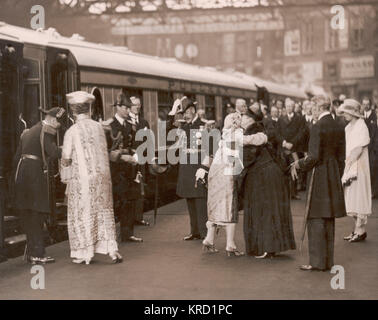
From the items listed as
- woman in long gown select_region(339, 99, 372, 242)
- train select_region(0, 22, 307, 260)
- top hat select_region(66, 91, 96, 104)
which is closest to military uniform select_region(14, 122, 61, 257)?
train select_region(0, 22, 307, 260)

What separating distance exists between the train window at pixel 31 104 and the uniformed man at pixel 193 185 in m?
1.97

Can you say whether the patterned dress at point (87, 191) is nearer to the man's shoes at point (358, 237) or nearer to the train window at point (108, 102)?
the man's shoes at point (358, 237)

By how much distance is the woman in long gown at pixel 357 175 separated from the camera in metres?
9.29

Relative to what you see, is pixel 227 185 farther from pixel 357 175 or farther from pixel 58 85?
pixel 58 85

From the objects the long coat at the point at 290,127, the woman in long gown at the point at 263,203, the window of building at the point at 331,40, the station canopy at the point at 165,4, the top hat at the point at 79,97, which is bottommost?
the woman in long gown at the point at 263,203

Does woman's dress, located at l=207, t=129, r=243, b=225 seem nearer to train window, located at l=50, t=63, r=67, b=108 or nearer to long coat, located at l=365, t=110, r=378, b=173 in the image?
train window, located at l=50, t=63, r=67, b=108

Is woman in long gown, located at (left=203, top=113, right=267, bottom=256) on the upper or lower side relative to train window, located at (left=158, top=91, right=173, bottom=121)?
lower

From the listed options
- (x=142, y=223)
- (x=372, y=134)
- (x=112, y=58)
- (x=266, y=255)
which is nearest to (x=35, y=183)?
(x=266, y=255)

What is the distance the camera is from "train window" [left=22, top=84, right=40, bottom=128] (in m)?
9.55

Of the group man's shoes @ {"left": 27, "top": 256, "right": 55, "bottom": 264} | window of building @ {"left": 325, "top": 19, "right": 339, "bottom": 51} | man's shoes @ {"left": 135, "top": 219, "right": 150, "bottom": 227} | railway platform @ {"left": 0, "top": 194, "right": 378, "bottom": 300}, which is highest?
window of building @ {"left": 325, "top": 19, "right": 339, "bottom": 51}

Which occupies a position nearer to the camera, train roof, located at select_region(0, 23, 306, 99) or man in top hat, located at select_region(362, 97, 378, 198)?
train roof, located at select_region(0, 23, 306, 99)

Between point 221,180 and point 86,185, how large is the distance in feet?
5.54

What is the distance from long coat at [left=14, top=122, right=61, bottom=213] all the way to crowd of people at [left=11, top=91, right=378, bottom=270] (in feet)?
Result: 0.04

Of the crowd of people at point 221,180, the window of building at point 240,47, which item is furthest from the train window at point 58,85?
the window of building at point 240,47
